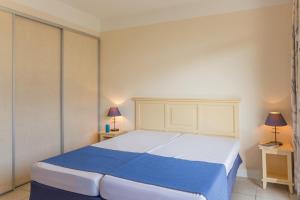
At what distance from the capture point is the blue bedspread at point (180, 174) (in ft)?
5.18

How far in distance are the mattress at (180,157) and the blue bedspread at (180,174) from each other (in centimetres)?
6

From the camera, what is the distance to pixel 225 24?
3.25 m

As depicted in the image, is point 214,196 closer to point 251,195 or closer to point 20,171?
point 251,195

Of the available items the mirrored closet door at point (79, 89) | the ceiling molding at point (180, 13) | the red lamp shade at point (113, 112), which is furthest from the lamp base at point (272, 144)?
the mirrored closet door at point (79, 89)

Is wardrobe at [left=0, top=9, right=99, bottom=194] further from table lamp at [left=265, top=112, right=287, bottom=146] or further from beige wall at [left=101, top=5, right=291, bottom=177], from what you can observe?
table lamp at [left=265, top=112, right=287, bottom=146]

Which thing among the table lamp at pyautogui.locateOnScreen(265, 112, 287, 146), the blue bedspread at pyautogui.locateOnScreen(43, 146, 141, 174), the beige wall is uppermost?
the beige wall

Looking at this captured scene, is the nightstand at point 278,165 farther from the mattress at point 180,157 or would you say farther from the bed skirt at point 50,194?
the bed skirt at point 50,194

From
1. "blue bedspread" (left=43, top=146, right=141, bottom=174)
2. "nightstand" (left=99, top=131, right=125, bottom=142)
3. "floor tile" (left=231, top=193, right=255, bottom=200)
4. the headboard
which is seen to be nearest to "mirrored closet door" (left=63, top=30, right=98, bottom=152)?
"nightstand" (left=99, top=131, right=125, bottom=142)

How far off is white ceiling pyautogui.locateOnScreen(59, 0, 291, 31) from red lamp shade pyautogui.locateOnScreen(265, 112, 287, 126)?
4.76ft

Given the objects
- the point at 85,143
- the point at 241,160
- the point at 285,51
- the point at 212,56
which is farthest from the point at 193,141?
the point at 85,143

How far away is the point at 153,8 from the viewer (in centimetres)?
360

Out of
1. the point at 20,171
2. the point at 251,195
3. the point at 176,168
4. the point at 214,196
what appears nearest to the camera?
the point at 214,196

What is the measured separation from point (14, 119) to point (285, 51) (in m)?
3.53

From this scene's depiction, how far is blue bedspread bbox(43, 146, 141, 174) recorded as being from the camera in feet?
6.36
